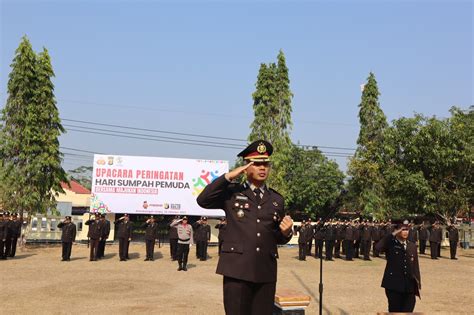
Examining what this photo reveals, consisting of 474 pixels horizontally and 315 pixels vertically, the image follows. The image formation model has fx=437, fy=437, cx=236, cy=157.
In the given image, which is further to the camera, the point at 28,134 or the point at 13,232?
the point at 28,134

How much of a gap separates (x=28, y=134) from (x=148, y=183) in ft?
21.2

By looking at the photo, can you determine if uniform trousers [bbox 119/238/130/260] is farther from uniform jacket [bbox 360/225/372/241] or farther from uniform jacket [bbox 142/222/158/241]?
uniform jacket [bbox 360/225/372/241]

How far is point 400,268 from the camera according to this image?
6160 mm

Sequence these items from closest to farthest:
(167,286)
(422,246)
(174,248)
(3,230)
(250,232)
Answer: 1. (250,232)
2. (167,286)
3. (3,230)
4. (174,248)
5. (422,246)

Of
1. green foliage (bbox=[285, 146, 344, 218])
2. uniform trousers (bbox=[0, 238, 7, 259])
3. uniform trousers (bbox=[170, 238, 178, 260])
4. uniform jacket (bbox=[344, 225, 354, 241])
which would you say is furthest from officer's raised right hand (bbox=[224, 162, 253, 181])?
green foliage (bbox=[285, 146, 344, 218])

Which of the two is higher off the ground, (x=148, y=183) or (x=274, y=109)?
(x=274, y=109)

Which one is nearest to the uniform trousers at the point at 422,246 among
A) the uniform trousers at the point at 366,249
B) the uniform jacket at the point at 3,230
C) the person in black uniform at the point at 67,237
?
the uniform trousers at the point at 366,249

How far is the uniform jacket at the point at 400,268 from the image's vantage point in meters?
6.08

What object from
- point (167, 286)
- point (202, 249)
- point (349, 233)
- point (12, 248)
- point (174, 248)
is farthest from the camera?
point (349, 233)

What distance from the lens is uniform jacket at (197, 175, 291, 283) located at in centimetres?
336

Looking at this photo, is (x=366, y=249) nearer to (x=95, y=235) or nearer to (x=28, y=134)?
(x=95, y=235)

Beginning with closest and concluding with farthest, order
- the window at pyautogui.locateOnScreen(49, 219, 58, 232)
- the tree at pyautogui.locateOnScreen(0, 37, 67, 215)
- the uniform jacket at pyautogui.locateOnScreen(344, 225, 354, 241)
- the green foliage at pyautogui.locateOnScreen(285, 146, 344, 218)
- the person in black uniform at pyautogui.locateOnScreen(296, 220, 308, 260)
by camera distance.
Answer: the person in black uniform at pyautogui.locateOnScreen(296, 220, 308, 260), the uniform jacket at pyautogui.locateOnScreen(344, 225, 354, 241), the tree at pyautogui.locateOnScreen(0, 37, 67, 215), the window at pyautogui.locateOnScreen(49, 219, 58, 232), the green foliage at pyautogui.locateOnScreen(285, 146, 344, 218)

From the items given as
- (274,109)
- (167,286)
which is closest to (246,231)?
(167,286)

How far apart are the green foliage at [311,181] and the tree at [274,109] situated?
1268 cm
